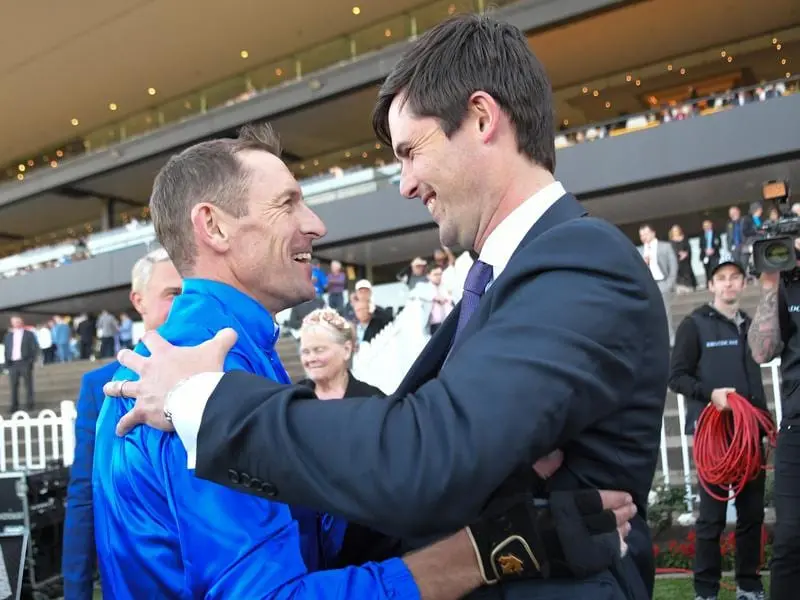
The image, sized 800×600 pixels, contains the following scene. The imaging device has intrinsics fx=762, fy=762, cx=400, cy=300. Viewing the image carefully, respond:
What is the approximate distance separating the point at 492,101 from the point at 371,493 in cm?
73

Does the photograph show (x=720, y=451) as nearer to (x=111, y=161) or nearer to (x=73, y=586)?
(x=73, y=586)

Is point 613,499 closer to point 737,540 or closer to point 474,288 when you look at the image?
point 474,288

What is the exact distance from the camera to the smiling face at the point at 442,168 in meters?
1.39

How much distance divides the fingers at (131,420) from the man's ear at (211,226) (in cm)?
49

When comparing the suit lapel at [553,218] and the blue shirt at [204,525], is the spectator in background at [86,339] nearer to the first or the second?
the blue shirt at [204,525]

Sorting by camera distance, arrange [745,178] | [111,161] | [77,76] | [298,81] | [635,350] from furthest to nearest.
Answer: [111,161], [77,76], [298,81], [745,178], [635,350]

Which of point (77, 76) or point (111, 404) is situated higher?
point (77, 76)

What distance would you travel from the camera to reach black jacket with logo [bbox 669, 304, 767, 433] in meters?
5.05

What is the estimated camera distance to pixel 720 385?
5.06 meters

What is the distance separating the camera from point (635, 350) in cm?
114

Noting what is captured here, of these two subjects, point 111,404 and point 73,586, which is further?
point 73,586

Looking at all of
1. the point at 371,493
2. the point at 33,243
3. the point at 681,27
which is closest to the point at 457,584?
the point at 371,493

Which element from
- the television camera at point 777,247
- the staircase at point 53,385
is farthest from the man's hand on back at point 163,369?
the staircase at point 53,385

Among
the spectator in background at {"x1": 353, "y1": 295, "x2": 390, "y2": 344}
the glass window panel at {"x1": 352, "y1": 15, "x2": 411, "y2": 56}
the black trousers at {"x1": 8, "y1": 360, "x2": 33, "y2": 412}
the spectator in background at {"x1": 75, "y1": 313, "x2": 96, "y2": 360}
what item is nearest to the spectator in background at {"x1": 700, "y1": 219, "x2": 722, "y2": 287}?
the spectator in background at {"x1": 353, "y1": 295, "x2": 390, "y2": 344}
